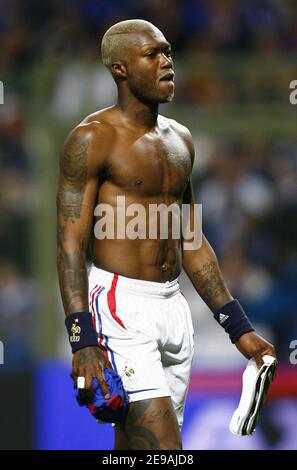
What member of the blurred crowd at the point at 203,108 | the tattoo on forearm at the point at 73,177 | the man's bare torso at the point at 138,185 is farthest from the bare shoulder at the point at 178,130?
the blurred crowd at the point at 203,108

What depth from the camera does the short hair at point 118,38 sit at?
17.3 ft

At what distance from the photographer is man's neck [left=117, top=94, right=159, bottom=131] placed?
17.7ft

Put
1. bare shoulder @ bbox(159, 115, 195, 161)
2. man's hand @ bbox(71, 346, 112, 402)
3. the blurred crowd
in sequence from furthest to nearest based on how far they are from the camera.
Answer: the blurred crowd
bare shoulder @ bbox(159, 115, 195, 161)
man's hand @ bbox(71, 346, 112, 402)

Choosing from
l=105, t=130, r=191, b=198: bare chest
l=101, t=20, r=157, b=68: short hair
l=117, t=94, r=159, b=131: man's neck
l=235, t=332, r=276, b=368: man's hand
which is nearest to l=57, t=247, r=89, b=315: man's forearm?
l=105, t=130, r=191, b=198: bare chest

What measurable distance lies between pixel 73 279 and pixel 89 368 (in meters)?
0.44

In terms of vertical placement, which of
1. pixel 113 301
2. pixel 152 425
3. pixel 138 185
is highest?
pixel 138 185

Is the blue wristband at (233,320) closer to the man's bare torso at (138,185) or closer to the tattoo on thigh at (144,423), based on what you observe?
the man's bare torso at (138,185)

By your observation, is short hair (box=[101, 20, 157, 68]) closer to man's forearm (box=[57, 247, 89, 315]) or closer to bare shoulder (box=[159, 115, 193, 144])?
bare shoulder (box=[159, 115, 193, 144])

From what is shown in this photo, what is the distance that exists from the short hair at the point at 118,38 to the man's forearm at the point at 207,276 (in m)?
1.02

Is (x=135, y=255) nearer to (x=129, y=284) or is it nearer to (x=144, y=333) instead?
(x=129, y=284)

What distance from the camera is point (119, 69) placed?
5.36 m

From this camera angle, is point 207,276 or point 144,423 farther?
point 207,276

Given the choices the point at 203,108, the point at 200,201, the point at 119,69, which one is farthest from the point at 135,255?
the point at 203,108
